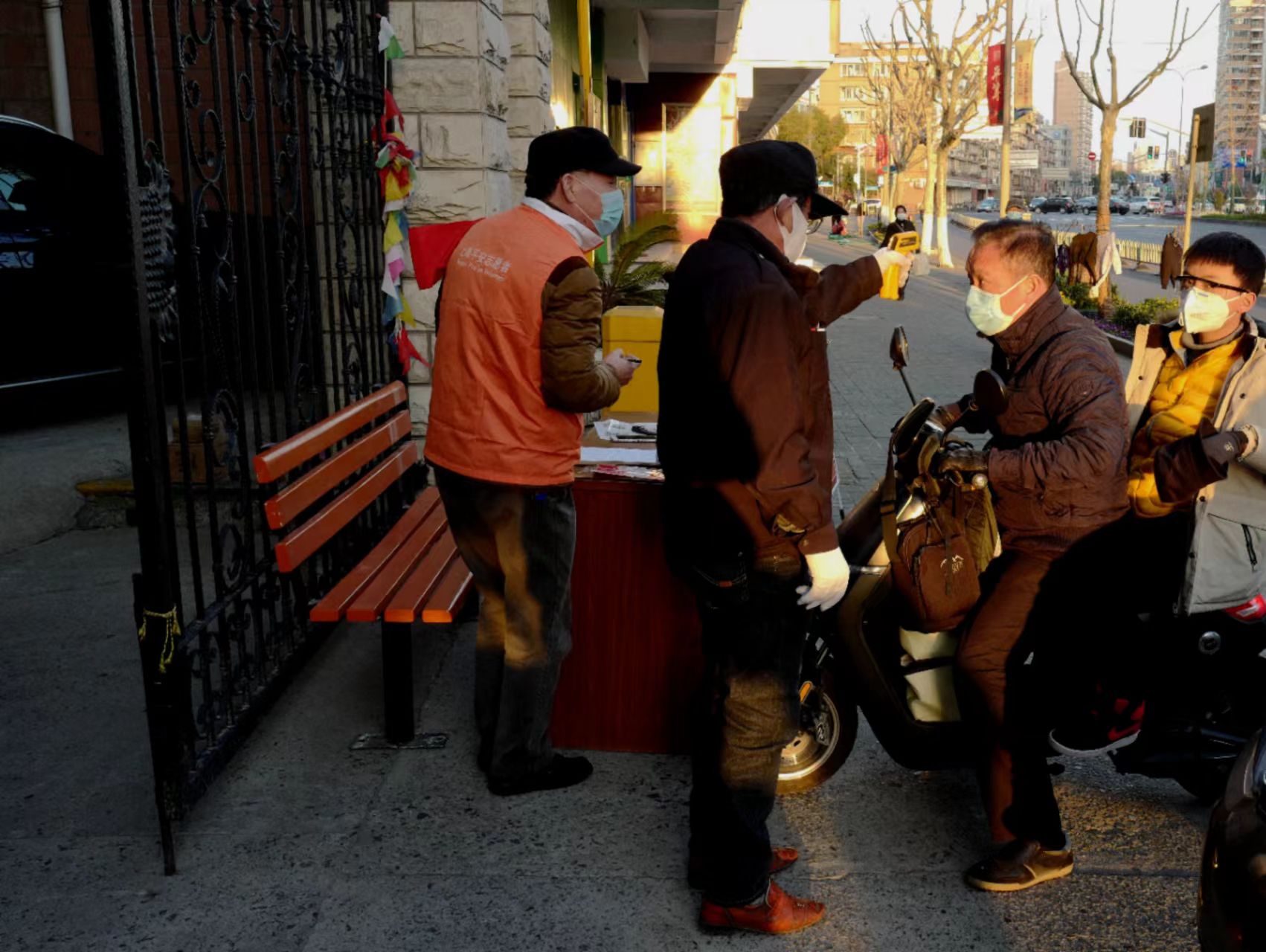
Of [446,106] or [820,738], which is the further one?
[446,106]

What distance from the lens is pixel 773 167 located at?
10.1ft

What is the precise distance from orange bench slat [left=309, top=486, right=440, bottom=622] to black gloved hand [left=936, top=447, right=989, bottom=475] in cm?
198

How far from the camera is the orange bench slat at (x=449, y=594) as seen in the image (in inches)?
161

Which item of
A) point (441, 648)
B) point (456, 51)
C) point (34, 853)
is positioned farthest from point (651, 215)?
point (34, 853)

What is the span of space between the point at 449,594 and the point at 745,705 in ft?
4.80

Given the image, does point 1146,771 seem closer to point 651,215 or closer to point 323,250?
point 323,250

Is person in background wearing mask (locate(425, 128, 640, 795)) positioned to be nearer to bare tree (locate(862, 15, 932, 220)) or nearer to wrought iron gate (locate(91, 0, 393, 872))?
wrought iron gate (locate(91, 0, 393, 872))

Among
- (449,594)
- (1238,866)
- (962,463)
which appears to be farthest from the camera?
(449,594)

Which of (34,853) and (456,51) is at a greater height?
(456,51)

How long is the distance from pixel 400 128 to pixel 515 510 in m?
2.91

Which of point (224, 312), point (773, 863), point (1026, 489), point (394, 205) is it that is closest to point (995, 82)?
point (394, 205)

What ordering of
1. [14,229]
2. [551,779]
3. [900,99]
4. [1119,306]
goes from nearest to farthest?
1. [551,779]
2. [14,229]
3. [1119,306]
4. [900,99]

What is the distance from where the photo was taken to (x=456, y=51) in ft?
20.1

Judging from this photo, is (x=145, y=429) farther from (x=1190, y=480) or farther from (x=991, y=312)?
(x=1190, y=480)
